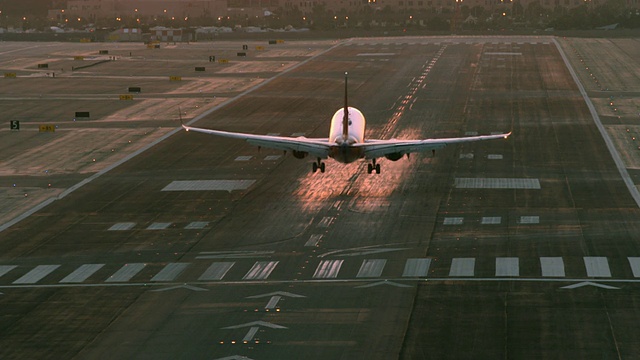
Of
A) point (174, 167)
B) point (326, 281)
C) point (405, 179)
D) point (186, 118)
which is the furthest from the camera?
point (186, 118)

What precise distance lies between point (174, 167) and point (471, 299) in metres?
43.5

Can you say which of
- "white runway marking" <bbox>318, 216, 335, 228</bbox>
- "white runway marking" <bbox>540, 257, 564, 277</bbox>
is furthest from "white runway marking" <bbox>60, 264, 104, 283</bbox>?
"white runway marking" <bbox>540, 257, 564, 277</bbox>

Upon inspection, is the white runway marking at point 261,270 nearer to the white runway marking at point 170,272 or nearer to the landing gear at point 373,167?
the white runway marking at point 170,272

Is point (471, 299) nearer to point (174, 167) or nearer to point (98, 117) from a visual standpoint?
point (174, 167)

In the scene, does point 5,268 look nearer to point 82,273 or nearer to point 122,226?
point 82,273

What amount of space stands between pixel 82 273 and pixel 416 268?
17533 millimetres

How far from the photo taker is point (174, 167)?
312 feet

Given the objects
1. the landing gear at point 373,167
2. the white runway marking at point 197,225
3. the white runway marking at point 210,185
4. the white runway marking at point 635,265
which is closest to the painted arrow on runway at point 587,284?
the white runway marking at point 635,265

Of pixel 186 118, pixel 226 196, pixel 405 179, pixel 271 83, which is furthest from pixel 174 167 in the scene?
pixel 271 83

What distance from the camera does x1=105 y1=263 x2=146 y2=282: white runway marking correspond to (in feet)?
201

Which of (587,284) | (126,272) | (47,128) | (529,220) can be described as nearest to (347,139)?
(529,220)

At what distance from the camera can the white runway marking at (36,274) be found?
61.1 metres

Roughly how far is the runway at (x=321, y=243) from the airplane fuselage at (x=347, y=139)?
2744 mm

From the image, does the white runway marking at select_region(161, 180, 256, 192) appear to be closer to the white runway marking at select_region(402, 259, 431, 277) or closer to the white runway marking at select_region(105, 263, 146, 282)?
the white runway marking at select_region(105, 263, 146, 282)
